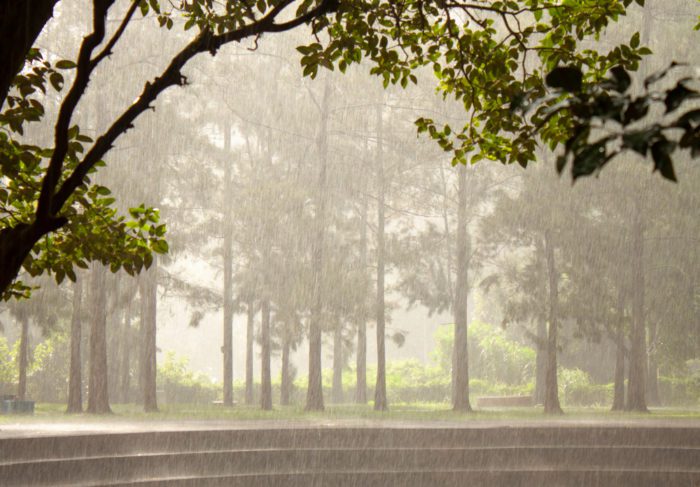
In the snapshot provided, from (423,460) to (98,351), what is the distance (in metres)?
13.4

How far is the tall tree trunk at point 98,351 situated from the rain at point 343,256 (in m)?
0.09

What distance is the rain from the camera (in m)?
5.64

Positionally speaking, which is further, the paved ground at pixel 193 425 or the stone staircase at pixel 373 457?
the paved ground at pixel 193 425

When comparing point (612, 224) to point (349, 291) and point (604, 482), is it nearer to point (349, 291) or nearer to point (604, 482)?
point (349, 291)

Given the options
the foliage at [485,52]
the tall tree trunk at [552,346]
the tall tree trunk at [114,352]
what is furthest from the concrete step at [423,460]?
the tall tree trunk at [114,352]

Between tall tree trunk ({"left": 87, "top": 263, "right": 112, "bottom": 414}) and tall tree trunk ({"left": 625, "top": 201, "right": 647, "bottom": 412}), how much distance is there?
15031mm

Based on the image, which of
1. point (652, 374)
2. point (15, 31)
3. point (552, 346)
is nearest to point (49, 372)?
point (552, 346)

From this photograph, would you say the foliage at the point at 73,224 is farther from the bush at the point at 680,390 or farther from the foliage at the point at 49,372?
the bush at the point at 680,390

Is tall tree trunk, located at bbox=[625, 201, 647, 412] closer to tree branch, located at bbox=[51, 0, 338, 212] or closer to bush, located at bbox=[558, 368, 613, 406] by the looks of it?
bush, located at bbox=[558, 368, 613, 406]

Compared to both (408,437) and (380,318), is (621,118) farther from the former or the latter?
(380,318)

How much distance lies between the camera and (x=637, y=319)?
24688mm

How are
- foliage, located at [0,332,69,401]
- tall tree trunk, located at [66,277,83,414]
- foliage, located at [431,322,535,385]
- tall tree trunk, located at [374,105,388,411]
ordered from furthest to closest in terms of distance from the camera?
foliage, located at [431,322,535,385], foliage, located at [0,332,69,401], tall tree trunk, located at [374,105,388,411], tall tree trunk, located at [66,277,83,414]

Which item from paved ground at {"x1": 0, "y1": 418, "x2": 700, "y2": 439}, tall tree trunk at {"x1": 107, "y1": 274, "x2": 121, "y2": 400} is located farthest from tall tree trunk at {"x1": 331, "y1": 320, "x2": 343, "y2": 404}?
paved ground at {"x1": 0, "y1": 418, "x2": 700, "y2": 439}

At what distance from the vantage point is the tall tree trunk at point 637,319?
24.3m
